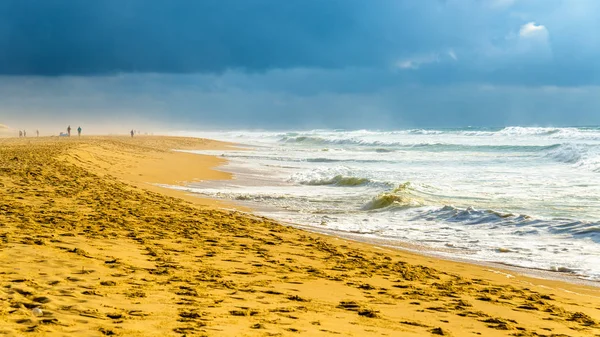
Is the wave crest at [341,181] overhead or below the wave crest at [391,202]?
overhead

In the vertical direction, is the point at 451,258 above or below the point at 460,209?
below

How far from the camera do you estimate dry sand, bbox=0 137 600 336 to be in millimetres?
4953

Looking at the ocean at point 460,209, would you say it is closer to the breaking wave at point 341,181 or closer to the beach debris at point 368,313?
the breaking wave at point 341,181

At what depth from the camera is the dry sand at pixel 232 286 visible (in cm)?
495

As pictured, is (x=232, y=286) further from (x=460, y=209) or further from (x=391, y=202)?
(x=391, y=202)

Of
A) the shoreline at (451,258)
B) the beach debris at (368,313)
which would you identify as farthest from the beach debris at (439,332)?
the shoreline at (451,258)

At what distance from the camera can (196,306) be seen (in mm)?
5422

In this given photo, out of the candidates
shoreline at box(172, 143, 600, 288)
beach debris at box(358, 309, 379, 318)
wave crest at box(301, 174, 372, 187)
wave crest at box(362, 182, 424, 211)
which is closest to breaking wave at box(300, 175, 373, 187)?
wave crest at box(301, 174, 372, 187)

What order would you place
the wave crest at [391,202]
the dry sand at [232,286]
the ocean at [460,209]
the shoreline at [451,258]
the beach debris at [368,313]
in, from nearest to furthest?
the dry sand at [232,286] < the beach debris at [368,313] < the shoreline at [451,258] < the ocean at [460,209] < the wave crest at [391,202]

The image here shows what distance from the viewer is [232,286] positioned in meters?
6.41

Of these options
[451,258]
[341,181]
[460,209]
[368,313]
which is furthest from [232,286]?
[341,181]

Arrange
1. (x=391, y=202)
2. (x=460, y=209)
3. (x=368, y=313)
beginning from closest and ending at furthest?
(x=368, y=313), (x=460, y=209), (x=391, y=202)

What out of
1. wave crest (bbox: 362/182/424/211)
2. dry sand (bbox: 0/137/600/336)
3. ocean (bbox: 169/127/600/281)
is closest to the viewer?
dry sand (bbox: 0/137/600/336)

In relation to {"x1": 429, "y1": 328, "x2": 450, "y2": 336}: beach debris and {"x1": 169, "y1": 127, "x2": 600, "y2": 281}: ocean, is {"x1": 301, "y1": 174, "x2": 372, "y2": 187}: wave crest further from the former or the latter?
{"x1": 429, "y1": 328, "x2": 450, "y2": 336}: beach debris
